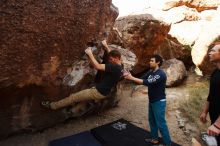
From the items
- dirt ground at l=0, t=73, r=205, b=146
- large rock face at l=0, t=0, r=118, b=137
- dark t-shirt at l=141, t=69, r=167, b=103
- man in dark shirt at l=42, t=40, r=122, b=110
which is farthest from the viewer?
dirt ground at l=0, t=73, r=205, b=146

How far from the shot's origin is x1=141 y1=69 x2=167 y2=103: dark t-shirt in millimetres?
5137

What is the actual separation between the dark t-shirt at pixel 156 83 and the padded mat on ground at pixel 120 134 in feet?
3.85

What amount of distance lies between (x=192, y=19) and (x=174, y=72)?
21.3 feet

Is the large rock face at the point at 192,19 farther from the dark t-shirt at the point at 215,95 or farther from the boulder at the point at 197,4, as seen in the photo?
the dark t-shirt at the point at 215,95

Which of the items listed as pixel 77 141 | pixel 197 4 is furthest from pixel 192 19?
pixel 77 141

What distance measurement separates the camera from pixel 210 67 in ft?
35.6

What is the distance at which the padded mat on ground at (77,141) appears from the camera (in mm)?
5699

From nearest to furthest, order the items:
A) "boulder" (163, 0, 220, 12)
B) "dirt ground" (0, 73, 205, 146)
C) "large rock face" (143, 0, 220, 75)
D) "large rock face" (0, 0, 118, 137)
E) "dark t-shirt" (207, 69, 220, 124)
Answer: "dark t-shirt" (207, 69, 220, 124) < "large rock face" (0, 0, 118, 137) < "dirt ground" (0, 73, 205, 146) < "large rock face" (143, 0, 220, 75) < "boulder" (163, 0, 220, 12)

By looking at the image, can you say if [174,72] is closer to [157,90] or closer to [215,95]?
[157,90]

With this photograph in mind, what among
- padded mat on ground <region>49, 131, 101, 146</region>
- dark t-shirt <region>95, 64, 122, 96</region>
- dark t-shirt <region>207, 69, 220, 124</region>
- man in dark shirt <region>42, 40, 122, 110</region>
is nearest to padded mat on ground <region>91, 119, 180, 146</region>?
padded mat on ground <region>49, 131, 101, 146</region>

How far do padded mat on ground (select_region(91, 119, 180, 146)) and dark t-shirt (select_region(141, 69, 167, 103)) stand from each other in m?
1.17

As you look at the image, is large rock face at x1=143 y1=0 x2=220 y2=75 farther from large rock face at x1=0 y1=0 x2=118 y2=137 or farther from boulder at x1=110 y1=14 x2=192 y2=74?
large rock face at x1=0 y1=0 x2=118 y2=137

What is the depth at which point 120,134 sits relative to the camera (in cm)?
628

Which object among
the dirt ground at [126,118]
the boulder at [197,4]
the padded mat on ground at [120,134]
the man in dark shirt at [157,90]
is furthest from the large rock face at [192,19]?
the man in dark shirt at [157,90]
